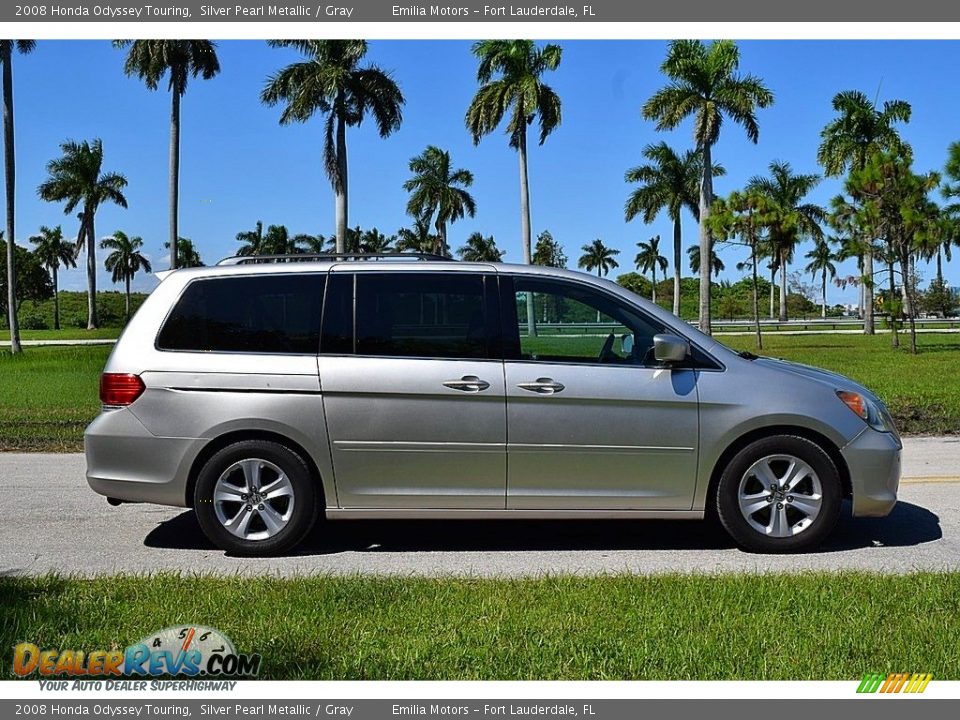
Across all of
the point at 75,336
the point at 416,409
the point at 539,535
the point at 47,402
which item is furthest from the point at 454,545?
the point at 75,336

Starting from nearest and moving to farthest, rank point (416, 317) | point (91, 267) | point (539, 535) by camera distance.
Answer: point (416, 317)
point (539, 535)
point (91, 267)

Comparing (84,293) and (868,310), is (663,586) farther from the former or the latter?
(84,293)

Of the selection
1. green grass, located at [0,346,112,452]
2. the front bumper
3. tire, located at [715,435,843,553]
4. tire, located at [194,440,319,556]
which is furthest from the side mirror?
green grass, located at [0,346,112,452]

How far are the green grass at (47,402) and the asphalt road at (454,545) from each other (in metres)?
3.69

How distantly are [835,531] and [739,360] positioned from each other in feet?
5.26

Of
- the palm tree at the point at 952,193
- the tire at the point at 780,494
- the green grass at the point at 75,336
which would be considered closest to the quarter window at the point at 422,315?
the tire at the point at 780,494

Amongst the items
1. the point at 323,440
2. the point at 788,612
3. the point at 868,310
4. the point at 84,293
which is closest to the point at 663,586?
the point at 788,612

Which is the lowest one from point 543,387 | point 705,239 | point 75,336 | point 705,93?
point 543,387

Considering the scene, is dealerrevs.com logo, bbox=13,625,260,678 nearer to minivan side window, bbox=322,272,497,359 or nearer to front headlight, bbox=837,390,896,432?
Result: minivan side window, bbox=322,272,497,359

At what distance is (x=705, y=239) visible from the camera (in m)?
41.2

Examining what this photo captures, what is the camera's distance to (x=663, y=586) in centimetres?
505

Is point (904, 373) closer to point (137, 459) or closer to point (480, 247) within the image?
point (137, 459)

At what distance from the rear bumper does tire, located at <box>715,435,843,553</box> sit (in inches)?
135

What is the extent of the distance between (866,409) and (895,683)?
2.72 metres
